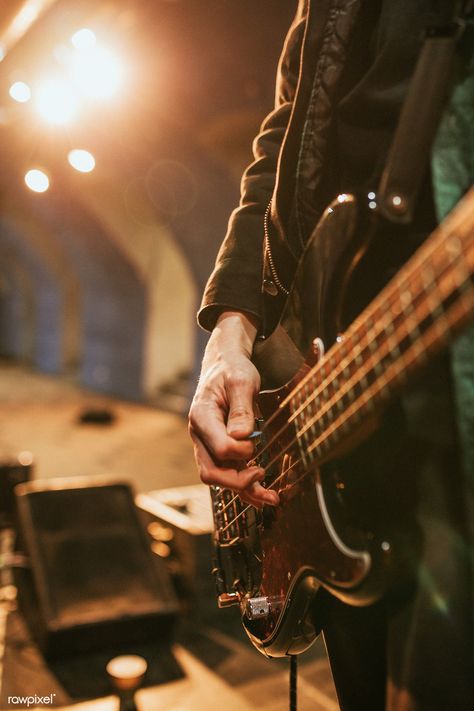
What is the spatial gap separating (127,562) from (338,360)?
293 cm

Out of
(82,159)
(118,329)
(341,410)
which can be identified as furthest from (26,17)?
(118,329)

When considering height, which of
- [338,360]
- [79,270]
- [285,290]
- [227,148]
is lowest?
[338,360]

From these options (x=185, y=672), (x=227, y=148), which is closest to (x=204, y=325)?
(x=185, y=672)

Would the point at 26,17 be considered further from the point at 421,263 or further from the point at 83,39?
the point at 421,263

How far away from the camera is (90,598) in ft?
10.7

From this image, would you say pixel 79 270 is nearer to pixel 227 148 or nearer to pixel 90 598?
pixel 227 148

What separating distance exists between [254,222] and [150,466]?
7.33 meters

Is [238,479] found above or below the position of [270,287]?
below

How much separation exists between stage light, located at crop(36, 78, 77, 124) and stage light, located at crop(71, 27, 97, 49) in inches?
28.0

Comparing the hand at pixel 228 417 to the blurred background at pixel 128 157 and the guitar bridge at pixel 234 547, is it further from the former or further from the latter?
the blurred background at pixel 128 157

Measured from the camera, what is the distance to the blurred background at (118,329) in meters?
3.26

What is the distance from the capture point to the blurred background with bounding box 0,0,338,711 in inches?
128

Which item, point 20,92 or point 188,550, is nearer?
point 188,550

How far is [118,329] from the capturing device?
47.8 feet
